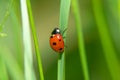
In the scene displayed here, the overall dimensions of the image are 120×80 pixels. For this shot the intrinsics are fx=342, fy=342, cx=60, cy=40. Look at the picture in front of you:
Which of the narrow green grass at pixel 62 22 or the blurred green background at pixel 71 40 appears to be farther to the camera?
Result: the blurred green background at pixel 71 40

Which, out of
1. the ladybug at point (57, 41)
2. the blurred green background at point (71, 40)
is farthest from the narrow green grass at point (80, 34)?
the blurred green background at point (71, 40)

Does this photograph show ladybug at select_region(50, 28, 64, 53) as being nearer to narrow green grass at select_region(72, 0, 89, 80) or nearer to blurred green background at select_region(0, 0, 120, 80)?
narrow green grass at select_region(72, 0, 89, 80)

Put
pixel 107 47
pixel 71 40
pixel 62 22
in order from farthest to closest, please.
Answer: pixel 71 40
pixel 107 47
pixel 62 22

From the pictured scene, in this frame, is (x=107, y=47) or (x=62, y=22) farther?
(x=107, y=47)

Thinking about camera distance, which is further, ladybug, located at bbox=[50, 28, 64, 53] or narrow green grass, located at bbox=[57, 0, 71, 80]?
ladybug, located at bbox=[50, 28, 64, 53]

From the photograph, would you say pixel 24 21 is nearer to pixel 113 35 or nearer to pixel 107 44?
pixel 107 44

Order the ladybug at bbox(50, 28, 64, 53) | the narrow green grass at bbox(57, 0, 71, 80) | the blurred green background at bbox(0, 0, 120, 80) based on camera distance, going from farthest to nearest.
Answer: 1. the blurred green background at bbox(0, 0, 120, 80)
2. the ladybug at bbox(50, 28, 64, 53)
3. the narrow green grass at bbox(57, 0, 71, 80)

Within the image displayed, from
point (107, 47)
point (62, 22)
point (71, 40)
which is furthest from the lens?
point (71, 40)

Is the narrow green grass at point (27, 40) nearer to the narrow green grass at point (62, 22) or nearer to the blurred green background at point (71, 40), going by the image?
the narrow green grass at point (62, 22)

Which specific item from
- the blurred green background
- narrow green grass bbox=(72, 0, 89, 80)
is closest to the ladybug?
narrow green grass bbox=(72, 0, 89, 80)

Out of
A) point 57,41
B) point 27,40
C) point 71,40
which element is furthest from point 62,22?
point 71,40

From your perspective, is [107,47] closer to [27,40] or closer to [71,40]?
[27,40]
